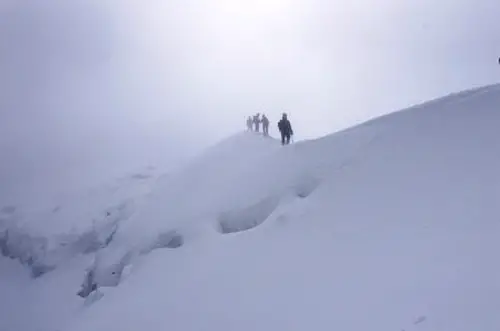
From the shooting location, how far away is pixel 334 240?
18.3 metres

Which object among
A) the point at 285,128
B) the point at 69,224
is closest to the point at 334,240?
the point at 285,128

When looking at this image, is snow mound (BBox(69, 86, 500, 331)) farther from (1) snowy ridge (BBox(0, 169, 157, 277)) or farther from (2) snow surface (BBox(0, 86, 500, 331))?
(1) snowy ridge (BBox(0, 169, 157, 277))

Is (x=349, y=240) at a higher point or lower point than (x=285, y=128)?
lower

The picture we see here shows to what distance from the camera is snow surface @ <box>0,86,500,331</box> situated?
13.4 metres

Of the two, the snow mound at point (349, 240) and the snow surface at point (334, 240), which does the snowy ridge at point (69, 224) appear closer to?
the snow surface at point (334, 240)

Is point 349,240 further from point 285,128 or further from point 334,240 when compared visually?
point 285,128

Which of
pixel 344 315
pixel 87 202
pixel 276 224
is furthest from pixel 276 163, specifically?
pixel 87 202

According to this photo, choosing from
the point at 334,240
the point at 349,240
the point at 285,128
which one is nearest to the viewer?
the point at 349,240

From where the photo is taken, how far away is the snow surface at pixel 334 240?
44.1 ft

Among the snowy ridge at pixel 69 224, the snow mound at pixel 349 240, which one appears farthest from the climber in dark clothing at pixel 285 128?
the snowy ridge at pixel 69 224

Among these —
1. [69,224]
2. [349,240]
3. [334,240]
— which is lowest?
[69,224]

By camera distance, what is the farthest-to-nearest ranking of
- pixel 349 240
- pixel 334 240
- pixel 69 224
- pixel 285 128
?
pixel 69 224 → pixel 285 128 → pixel 334 240 → pixel 349 240

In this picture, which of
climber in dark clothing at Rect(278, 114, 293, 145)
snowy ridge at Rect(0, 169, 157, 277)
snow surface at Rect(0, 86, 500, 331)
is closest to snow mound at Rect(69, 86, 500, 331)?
snow surface at Rect(0, 86, 500, 331)

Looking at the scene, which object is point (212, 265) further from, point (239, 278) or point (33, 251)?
point (33, 251)
